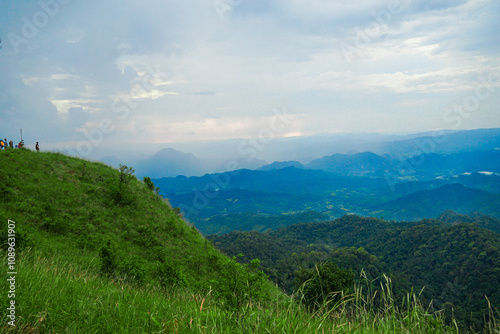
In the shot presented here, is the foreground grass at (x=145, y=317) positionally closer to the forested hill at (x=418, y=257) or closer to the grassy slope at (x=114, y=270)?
the grassy slope at (x=114, y=270)

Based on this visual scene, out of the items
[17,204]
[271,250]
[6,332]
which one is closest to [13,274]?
[6,332]

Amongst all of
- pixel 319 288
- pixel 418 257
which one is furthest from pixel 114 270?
pixel 418 257

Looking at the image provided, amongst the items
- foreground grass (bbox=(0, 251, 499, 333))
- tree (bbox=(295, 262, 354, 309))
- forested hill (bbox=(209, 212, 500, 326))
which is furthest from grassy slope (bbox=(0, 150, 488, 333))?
forested hill (bbox=(209, 212, 500, 326))

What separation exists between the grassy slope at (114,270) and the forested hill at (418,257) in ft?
166

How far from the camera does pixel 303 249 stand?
127812 millimetres

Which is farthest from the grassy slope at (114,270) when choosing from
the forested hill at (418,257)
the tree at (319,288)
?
the forested hill at (418,257)

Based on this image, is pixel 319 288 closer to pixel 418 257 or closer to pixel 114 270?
pixel 114 270

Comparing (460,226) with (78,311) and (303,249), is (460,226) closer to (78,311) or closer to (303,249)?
(303,249)

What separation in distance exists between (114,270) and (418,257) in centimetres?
13698

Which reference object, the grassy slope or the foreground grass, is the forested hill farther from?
the foreground grass

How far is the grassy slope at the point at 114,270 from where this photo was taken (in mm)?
3051

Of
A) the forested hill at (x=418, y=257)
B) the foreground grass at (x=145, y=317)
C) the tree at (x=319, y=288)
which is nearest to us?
the foreground grass at (x=145, y=317)

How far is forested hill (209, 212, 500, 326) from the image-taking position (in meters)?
77.1

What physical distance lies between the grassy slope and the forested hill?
50572 millimetres
